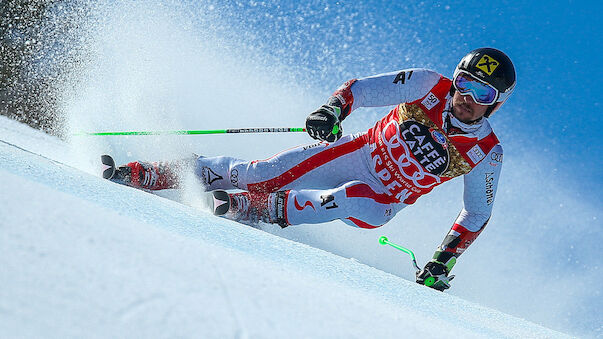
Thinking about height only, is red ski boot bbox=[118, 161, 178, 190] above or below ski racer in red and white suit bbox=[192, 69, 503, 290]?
below

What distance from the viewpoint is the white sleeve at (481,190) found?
10.7ft

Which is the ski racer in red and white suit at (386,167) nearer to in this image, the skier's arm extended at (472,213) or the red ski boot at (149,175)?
the skier's arm extended at (472,213)

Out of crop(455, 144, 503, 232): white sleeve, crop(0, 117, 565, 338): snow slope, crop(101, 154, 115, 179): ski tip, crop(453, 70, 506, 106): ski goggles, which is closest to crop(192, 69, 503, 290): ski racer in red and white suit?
crop(455, 144, 503, 232): white sleeve

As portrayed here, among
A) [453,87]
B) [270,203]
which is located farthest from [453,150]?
[270,203]

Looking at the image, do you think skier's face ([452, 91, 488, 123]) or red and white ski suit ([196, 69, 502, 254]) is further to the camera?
red and white ski suit ([196, 69, 502, 254])

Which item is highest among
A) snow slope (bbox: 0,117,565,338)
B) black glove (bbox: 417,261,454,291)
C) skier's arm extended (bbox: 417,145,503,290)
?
skier's arm extended (bbox: 417,145,503,290)

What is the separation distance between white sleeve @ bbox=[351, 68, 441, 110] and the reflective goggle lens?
0.76 ft

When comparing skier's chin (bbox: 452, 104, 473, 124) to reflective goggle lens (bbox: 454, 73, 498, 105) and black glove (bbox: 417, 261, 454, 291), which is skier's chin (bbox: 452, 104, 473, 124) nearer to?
reflective goggle lens (bbox: 454, 73, 498, 105)

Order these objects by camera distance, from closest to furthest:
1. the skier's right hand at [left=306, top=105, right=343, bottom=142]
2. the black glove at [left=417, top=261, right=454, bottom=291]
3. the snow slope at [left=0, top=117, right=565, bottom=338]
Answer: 1. the snow slope at [left=0, top=117, right=565, bottom=338]
2. the skier's right hand at [left=306, top=105, right=343, bottom=142]
3. the black glove at [left=417, top=261, right=454, bottom=291]

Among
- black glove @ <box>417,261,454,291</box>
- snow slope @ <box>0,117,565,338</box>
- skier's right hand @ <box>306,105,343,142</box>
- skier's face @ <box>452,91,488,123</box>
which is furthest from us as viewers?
black glove @ <box>417,261,454,291</box>

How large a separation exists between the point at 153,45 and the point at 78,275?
5.61 meters

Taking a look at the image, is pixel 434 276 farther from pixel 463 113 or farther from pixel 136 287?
pixel 136 287

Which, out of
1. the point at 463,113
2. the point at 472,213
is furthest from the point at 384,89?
the point at 472,213

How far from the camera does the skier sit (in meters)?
3.06
